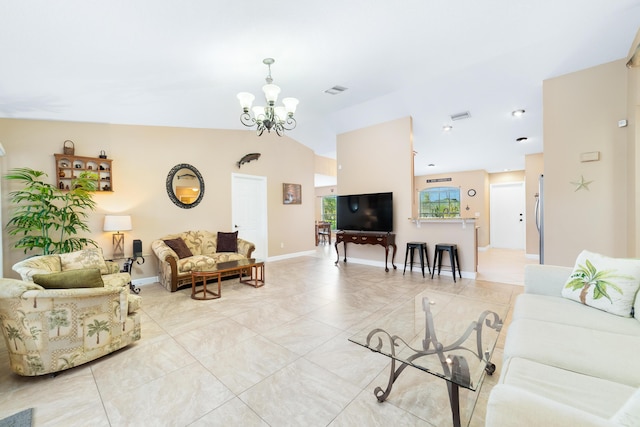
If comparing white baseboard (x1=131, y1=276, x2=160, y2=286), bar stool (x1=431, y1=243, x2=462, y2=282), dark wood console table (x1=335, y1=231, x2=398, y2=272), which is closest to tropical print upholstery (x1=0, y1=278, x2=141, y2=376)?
white baseboard (x1=131, y1=276, x2=160, y2=286)

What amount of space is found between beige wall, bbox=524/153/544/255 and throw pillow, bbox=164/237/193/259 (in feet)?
24.9

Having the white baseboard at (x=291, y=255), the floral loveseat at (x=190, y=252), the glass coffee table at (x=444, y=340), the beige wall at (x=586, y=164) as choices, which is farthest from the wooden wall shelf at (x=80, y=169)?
the beige wall at (x=586, y=164)

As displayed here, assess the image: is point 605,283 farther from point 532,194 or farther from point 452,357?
point 532,194

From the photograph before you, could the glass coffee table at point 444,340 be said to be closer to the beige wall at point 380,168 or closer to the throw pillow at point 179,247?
the beige wall at point 380,168

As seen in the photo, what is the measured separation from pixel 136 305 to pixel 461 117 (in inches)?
223

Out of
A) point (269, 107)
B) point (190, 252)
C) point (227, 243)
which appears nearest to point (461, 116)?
point (269, 107)

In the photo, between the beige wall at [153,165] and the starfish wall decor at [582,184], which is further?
the beige wall at [153,165]

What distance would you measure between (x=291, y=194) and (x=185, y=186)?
2.55 metres

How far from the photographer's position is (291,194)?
22.4 feet

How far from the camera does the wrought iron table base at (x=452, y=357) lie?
4.38 feet

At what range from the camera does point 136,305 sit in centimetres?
244

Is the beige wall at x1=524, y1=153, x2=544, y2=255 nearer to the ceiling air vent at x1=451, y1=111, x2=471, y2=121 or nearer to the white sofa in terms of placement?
the ceiling air vent at x1=451, y1=111, x2=471, y2=121

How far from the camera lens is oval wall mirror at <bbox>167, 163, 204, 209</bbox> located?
488cm

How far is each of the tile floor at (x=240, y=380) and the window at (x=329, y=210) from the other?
887 cm
